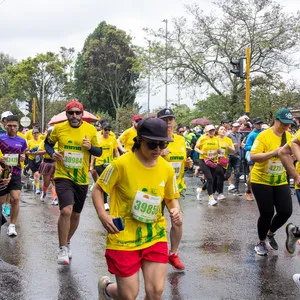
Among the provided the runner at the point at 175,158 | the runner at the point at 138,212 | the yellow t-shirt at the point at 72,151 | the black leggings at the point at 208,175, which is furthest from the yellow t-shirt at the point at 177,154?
the black leggings at the point at 208,175

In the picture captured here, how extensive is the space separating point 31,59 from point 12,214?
4166cm

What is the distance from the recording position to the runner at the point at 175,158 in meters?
6.54

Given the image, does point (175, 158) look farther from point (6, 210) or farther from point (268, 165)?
point (6, 210)

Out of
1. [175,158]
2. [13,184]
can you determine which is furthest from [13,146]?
[175,158]

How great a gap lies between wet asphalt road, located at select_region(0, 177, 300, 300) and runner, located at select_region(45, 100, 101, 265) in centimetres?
48

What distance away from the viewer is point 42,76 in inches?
1949

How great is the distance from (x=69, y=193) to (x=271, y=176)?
97.6 inches

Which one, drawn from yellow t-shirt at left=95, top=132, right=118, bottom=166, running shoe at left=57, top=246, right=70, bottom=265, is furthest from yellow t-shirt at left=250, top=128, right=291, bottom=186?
yellow t-shirt at left=95, top=132, right=118, bottom=166

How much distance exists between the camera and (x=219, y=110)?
91.7ft

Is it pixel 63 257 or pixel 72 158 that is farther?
pixel 72 158

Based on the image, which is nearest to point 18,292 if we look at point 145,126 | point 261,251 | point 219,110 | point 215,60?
point 145,126

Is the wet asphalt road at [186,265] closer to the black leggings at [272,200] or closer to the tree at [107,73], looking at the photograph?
the black leggings at [272,200]

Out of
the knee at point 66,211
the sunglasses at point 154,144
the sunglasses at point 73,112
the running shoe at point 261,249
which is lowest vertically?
the running shoe at point 261,249

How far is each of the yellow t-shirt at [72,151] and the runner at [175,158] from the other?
0.98 meters
